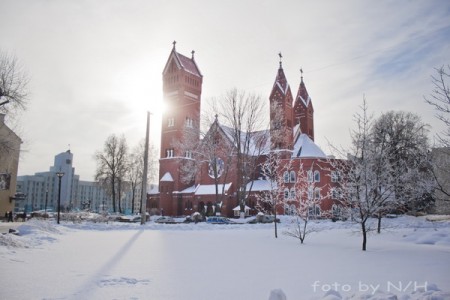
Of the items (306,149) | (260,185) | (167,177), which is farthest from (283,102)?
(167,177)

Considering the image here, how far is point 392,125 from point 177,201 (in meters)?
34.2

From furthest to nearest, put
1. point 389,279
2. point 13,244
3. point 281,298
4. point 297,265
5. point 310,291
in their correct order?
point 13,244 < point 297,265 < point 389,279 < point 310,291 < point 281,298

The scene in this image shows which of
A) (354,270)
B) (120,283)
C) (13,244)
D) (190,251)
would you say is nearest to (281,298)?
(120,283)

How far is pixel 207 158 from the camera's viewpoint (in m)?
47.1

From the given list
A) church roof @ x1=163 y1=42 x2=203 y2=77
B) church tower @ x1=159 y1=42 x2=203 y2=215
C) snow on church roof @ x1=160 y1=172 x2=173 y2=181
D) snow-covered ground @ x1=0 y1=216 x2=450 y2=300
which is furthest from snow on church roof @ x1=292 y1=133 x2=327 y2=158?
snow-covered ground @ x1=0 y1=216 x2=450 y2=300

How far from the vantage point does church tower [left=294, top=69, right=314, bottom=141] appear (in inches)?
2429

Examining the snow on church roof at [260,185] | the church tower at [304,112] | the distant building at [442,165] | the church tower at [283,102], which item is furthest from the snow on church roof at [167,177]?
the distant building at [442,165]

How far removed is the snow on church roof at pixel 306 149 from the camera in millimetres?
49737

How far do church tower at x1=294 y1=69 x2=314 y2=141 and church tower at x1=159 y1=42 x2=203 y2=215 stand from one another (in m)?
18.1

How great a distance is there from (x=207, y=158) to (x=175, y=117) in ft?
43.3

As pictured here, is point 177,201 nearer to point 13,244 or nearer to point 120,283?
point 13,244

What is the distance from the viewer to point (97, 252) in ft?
39.1

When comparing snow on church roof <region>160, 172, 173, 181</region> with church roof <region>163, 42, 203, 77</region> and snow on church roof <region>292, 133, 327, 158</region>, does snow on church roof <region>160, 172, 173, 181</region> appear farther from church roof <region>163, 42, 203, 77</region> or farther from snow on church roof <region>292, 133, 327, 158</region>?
snow on church roof <region>292, 133, 327, 158</region>

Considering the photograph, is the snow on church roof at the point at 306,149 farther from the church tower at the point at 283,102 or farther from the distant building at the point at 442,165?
the distant building at the point at 442,165
